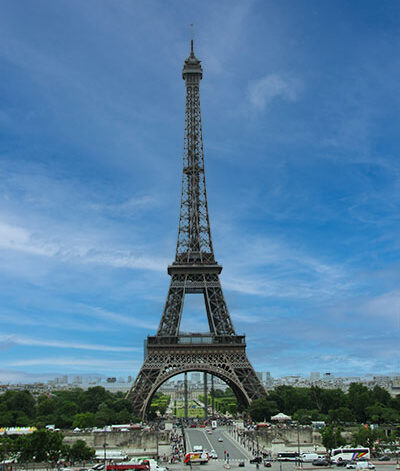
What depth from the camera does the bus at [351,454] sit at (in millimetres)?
58125

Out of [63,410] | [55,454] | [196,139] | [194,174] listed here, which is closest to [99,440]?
[55,454]

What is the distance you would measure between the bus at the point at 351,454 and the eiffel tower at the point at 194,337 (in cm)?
2932

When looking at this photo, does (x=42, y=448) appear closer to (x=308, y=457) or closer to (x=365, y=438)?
(x=308, y=457)

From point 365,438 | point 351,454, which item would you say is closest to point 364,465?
point 351,454

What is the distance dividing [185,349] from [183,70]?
56282 millimetres

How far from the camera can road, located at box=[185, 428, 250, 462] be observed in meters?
65.2

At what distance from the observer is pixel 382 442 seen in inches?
2680

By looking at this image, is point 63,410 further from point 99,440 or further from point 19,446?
point 19,446

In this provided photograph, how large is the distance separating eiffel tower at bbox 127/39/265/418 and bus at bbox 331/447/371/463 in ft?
96.2

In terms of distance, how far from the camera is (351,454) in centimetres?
5853

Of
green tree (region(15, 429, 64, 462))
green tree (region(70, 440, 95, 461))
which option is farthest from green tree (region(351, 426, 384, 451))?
green tree (region(15, 429, 64, 462))

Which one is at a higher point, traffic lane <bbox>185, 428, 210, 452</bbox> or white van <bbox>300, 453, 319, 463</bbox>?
traffic lane <bbox>185, 428, 210, 452</bbox>

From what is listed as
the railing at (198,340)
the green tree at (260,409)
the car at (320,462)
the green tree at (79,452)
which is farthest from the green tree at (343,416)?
the green tree at (79,452)

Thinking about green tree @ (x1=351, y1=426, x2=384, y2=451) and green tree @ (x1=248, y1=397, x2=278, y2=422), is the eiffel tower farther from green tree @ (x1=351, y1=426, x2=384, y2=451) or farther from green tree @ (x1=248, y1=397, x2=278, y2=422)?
green tree @ (x1=351, y1=426, x2=384, y2=451)
